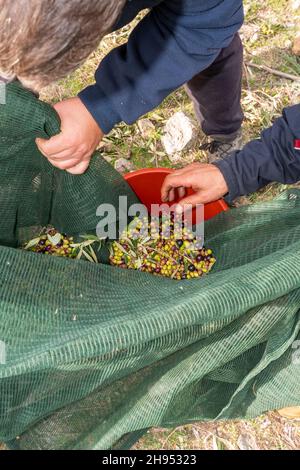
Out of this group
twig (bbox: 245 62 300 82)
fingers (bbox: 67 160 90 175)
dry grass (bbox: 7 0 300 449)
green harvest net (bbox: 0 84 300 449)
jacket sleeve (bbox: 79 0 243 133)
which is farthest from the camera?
twig (bbox: 245 62 300 82)

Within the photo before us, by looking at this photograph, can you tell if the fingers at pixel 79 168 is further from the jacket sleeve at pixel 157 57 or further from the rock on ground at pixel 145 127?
the rock on ground at pixel 145 127

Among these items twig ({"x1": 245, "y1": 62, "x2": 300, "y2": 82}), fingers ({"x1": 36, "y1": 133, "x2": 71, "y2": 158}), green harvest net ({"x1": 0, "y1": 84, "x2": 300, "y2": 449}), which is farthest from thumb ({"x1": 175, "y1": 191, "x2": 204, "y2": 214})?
twig ({"x1": 245, "y1": 62, "x2": 300, "y2": 82})

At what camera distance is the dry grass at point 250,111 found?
86.1 inches

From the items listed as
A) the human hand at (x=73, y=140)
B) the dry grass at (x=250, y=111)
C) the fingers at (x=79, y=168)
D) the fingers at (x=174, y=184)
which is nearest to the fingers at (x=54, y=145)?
the human hand at (x=73, y=140)

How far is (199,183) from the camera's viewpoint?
190 centimetres

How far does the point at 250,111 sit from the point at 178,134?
425 mm

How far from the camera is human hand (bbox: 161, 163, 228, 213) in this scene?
6.22 feet

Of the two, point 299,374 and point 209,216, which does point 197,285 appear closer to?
point 299,374

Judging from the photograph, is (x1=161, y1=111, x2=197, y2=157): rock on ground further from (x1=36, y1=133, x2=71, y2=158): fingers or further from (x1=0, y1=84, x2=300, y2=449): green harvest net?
(x1=36, y1=133, x2=71, y2=158): fingers

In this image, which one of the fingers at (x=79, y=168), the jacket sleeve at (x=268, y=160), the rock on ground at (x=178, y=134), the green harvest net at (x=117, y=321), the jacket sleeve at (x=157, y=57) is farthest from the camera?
the rock on ground at (x=178, y=134)

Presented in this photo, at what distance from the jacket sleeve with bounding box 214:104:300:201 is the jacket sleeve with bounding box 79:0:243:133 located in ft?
1.28

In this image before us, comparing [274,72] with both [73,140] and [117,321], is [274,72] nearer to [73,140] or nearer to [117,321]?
[73,140]
